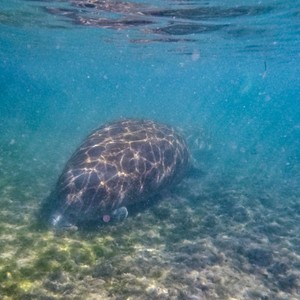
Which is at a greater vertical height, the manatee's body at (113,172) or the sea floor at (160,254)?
the manatee's body at (113,172)

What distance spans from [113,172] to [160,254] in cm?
312

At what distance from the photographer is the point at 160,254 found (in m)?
8.62

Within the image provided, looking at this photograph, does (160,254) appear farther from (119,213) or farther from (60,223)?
(60,223)

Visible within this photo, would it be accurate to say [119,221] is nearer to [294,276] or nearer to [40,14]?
[294,276]

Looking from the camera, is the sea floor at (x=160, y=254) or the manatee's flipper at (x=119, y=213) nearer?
the sea floor at (x=160, y=254)

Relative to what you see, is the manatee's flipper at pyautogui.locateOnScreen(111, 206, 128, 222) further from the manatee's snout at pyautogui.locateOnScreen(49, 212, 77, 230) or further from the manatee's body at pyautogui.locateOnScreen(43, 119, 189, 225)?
the manatee's snout at pyautogui.locateOnScreen(49, 212, 77, 230)

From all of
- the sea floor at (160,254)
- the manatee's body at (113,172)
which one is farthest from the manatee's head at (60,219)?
the sea floor at (160,254)

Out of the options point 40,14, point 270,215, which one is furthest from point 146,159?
point 40,14

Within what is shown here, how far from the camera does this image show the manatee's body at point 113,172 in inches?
380

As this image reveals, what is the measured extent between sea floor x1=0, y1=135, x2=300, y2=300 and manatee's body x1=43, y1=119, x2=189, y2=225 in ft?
2.11

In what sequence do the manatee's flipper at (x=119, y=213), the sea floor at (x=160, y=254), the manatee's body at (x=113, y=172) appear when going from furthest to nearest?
the manatee's flipper at (x=119, y=213)
the manatee's body at (x=113, y=172)
the sea floor at (x=160, y=254)

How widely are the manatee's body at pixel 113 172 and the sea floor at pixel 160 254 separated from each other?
0.64 meters

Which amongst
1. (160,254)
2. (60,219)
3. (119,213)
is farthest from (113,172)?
(160,254)

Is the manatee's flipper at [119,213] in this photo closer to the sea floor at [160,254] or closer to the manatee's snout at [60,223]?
the sea floor at [160,254]
